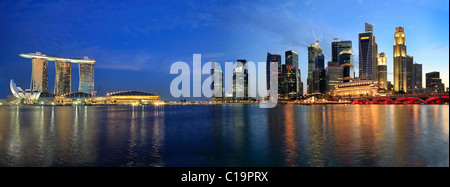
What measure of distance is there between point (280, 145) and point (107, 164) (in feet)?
49.9

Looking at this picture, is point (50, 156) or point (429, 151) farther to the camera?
point (429, 151)

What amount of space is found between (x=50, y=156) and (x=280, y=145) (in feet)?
63.9

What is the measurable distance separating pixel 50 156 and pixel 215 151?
42.4ft

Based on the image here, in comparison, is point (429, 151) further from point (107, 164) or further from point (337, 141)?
point (107, 164)

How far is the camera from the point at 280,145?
24500 mm
